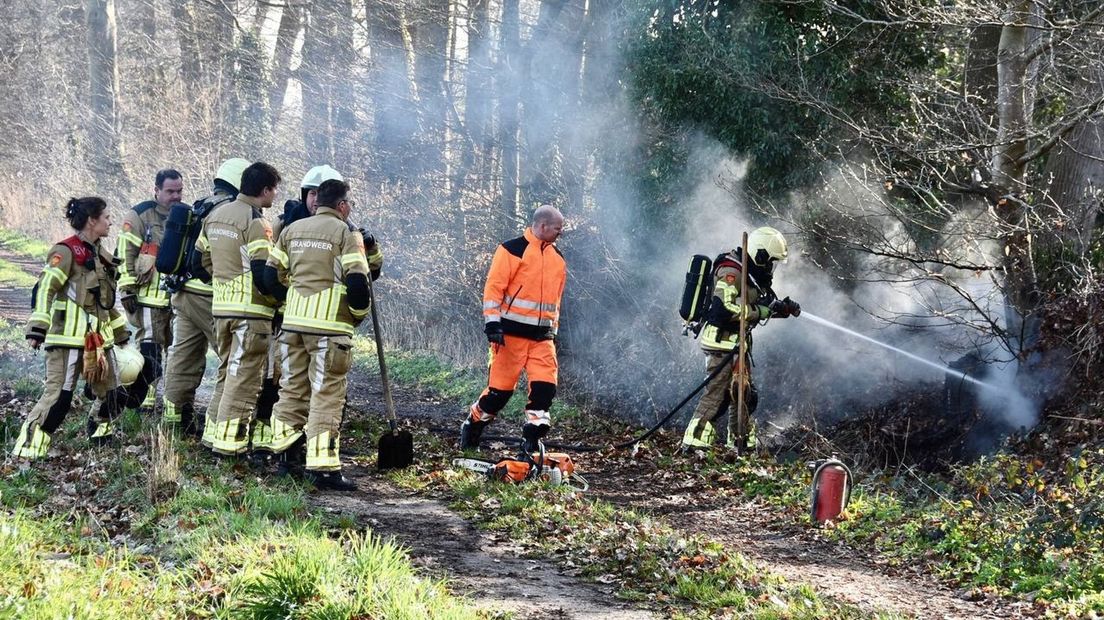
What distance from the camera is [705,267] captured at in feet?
34.4

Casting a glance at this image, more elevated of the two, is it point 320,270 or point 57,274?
point 320,270

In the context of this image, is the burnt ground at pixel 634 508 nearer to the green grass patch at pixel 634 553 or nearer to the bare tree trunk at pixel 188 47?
the green grass patch at pixel 634 553

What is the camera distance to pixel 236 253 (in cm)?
832

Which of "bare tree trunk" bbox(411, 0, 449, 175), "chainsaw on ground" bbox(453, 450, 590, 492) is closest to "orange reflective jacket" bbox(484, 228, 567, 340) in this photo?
"chainsaw on ground" bbox(453, 450, 590, 492)

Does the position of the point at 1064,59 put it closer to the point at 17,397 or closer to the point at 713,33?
the point at 713,33

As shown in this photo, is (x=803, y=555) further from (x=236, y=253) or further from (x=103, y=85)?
(x=103, y=85)

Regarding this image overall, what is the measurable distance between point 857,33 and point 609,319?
Answer: 4895mm

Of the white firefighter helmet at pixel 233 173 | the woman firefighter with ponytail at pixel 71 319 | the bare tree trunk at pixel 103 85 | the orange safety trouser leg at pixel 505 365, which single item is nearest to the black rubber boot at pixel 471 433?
the orange safety trouser leg at pixel 505 365

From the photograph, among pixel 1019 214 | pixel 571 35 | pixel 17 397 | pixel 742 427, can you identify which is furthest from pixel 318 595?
pixel 571 35

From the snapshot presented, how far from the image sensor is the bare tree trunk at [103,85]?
995 inches

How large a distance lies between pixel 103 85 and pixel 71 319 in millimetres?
19676

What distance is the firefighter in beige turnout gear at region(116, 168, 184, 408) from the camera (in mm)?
9477

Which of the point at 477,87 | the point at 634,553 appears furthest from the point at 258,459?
the point at 477,87

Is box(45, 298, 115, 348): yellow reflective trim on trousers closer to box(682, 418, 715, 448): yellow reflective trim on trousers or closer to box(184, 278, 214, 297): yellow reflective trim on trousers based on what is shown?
box(184, 278, 214, 297): yellow reflective trim on trousers
